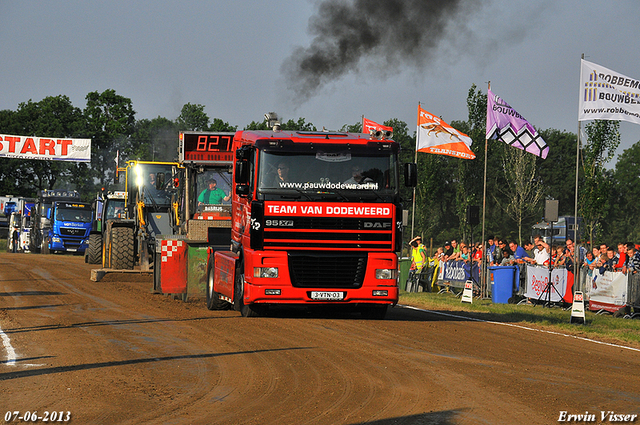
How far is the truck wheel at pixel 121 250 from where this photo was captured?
2433 centimetres

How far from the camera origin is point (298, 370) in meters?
9.45

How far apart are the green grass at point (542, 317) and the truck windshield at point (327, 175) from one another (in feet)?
14.4

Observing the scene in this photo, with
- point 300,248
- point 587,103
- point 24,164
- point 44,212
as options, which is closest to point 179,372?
point 300,248

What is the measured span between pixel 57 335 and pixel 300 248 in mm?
4218

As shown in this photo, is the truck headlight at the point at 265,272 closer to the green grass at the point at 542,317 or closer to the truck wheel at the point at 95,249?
the green grass at the point at 542,317

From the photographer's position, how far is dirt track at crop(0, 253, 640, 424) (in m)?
7.34

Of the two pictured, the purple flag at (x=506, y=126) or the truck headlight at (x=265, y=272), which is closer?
the truck headlight at (x=265, y=272)

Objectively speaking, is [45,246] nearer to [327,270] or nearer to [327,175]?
[327,270]

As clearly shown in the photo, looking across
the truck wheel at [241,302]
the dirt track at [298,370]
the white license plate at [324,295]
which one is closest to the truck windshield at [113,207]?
the dirt track at [298,370]

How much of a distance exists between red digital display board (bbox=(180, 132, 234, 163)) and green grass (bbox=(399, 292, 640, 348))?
6116 mm

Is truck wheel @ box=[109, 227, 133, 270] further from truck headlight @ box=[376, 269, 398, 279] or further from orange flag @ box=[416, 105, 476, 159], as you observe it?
truck headlight @ box=[376, 269, 398, 279]

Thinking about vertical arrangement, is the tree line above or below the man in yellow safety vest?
above

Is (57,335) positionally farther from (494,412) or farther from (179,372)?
(494,412)

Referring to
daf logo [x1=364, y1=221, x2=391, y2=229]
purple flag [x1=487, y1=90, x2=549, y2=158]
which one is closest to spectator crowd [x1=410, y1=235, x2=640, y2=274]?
purple flag [x1=487, y1=90, x2=549, y2=158]
